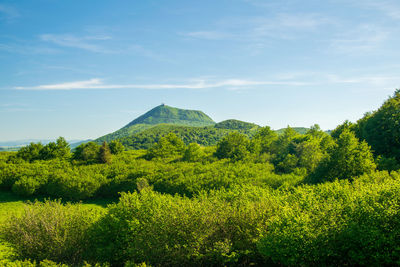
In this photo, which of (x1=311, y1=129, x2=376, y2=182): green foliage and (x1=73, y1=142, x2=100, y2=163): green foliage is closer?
(x1=311, y1=129, x2=376, y2=182): green foliage

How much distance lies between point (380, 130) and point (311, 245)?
37.1m

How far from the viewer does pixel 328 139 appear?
165ft

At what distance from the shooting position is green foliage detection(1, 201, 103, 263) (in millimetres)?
16875

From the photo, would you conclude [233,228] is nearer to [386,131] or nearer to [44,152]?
[386,131]

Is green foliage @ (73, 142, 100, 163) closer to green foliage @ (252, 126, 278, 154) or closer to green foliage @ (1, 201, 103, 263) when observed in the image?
green foliage @ (252, 126, 278, 154)

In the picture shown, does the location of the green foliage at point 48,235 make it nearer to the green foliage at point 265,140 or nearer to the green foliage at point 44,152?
the green foliage at point 44,152

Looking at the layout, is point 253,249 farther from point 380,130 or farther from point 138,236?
point 380,130

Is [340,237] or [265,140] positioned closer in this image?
[340,237]

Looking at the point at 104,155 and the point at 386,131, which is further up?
the point at 386,131

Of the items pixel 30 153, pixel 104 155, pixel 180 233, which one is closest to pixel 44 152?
pixel 30 153

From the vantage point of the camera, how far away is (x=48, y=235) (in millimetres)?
17281

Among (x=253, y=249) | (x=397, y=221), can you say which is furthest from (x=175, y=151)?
(x=397, y=221)

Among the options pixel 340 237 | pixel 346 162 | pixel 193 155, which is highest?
pixel 193 155

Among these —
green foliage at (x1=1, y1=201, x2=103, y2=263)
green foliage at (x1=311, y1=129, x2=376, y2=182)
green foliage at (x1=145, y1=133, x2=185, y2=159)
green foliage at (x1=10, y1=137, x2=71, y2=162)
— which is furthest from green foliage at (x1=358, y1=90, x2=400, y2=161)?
green foliage at (x1=10, y1=137, x2=71, y2=162)
